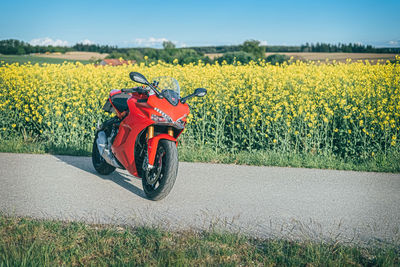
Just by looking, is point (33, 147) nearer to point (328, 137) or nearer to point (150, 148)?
point (150, 148)

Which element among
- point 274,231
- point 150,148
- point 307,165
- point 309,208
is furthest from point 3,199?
point 307,165

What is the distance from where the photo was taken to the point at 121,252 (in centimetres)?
329

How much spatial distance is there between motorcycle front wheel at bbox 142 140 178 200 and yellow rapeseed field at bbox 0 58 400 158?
9.37 ft

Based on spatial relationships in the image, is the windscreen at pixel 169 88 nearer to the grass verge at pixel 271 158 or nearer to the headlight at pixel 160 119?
the headlight at pixel 160 119

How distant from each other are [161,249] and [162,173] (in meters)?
1.38

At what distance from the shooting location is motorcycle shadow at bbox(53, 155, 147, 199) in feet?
17.3

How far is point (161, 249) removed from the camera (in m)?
3.33

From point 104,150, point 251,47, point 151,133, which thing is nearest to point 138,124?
point 151,133

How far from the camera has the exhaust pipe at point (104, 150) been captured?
5.43 meters

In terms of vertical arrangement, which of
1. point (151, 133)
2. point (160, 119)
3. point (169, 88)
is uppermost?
point (169, 88)

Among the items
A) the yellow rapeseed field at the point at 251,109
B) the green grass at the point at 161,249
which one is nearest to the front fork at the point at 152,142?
the green grass at the point at 161,249

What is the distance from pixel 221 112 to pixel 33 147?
3.47 m

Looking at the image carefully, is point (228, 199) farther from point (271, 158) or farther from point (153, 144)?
point (271, 158)

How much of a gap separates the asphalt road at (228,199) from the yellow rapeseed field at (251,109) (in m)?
1.42
